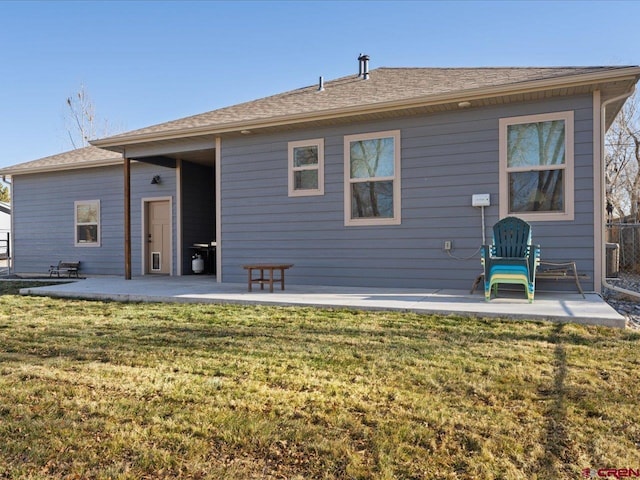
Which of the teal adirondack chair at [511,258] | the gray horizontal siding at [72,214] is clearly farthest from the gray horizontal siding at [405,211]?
the gray horizontal siding at [72,214]

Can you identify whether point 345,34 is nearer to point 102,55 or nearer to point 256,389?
point 102,55

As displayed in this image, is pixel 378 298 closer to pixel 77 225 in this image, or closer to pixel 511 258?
pixel 511 258

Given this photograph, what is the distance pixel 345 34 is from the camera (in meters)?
13.2

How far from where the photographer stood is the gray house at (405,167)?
5539 mm

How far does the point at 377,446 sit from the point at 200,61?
1769 centimetres

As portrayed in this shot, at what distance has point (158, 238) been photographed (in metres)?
10.1

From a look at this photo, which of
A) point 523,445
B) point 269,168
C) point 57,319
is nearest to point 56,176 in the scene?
point 269,168

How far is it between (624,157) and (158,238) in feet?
59.4

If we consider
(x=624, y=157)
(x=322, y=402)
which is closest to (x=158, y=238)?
(x=322, y=402)

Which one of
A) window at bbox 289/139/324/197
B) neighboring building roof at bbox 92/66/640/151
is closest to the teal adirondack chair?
neighboring building roof at bbox 92/66/640/151

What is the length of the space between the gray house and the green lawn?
241cm

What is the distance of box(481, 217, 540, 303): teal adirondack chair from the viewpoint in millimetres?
4904

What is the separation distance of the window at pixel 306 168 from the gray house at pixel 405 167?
0.06ft

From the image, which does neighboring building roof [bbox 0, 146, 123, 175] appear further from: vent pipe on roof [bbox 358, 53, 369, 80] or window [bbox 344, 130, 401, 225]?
window [bbox 344, 130, 401, 225]
